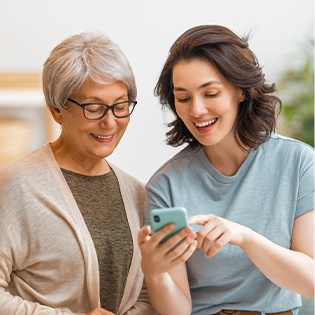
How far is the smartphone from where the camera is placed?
5.07 ft

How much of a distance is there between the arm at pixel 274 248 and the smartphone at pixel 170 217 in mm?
92

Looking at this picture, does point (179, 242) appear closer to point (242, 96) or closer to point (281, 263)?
point (281, 263)

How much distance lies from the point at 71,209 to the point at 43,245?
0.41ft

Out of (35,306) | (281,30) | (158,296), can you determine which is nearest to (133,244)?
(158,296)

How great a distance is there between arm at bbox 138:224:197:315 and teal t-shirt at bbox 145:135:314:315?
7 centimetres

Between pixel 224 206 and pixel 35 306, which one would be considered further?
pixel 224 206

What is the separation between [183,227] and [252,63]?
0.56m

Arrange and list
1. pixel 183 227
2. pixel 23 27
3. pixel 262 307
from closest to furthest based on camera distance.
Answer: pixel 183 227 < pixel 262 307 < pixel 23 27

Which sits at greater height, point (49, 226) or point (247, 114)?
point (247, 114)

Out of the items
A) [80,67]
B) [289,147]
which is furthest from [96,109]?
[289,147]

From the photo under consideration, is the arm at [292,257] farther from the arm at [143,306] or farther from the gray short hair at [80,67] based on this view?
the gray short hair at [80,67]

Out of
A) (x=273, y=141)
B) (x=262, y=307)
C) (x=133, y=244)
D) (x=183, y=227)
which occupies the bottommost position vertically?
(x=262, y=307)

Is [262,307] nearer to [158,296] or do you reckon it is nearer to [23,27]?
[158,296]

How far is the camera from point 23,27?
3939 millimetres
